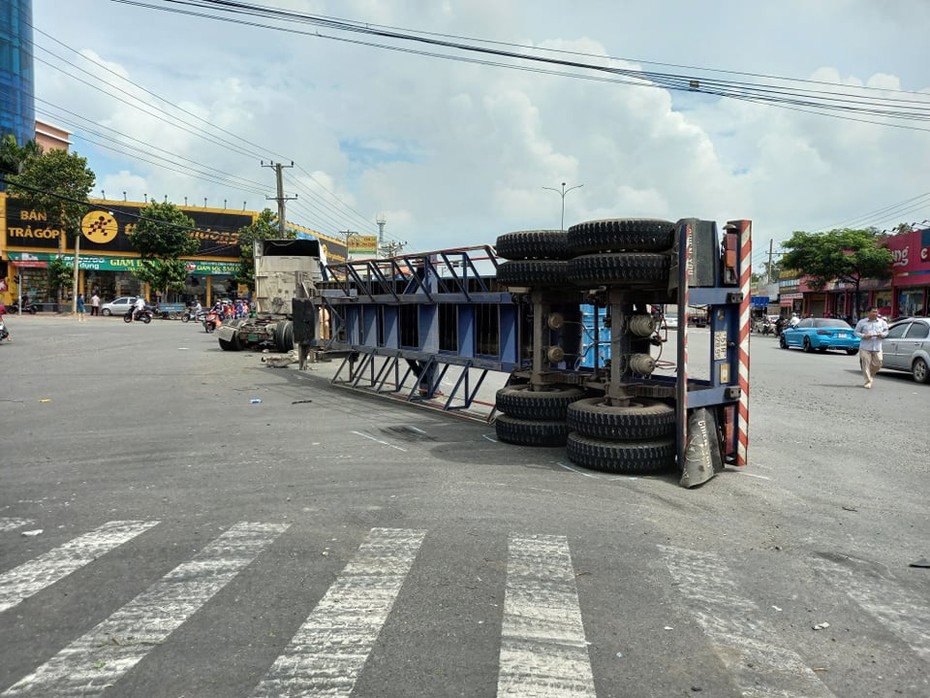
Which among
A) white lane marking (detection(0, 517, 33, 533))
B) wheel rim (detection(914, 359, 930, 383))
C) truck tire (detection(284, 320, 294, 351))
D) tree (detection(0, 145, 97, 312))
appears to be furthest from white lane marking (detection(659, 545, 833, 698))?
tree (detection(0, 145, 97, 312))

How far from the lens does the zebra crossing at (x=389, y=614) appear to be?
3.09 metres

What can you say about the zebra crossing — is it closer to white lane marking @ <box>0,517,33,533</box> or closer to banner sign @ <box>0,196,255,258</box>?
white lane marking @ <box>0,517,33,533</box>

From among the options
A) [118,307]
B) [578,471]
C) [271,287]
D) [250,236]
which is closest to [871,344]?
[578,471]

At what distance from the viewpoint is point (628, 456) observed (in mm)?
6688

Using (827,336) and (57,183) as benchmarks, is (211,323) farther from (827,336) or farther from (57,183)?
(827,336)

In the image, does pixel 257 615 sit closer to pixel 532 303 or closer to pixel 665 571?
pixel 665 571

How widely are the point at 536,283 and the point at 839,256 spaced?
143ft

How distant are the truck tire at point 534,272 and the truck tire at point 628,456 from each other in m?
1.96

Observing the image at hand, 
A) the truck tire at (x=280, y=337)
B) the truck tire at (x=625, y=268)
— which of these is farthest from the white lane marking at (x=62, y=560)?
the truck tire at (x=280, y=337)

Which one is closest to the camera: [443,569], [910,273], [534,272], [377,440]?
[443,569]

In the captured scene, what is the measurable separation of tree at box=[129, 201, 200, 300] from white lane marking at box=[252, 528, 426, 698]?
171ft

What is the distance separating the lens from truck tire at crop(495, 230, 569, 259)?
7.85m

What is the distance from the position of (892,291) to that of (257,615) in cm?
4821

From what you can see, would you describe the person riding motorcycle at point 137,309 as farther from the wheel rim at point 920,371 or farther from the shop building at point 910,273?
the shop building at point 910,273
